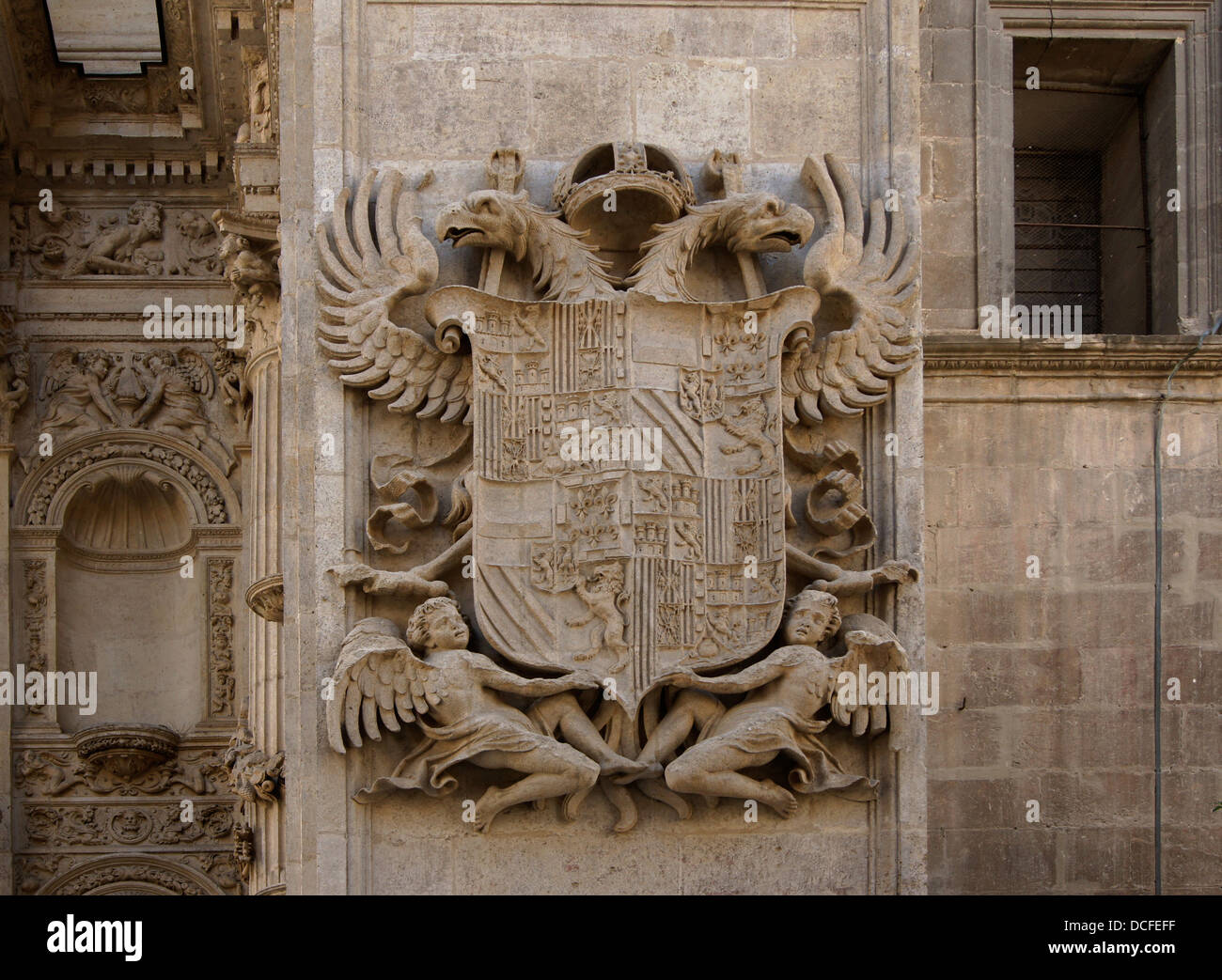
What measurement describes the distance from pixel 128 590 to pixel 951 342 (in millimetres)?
8226

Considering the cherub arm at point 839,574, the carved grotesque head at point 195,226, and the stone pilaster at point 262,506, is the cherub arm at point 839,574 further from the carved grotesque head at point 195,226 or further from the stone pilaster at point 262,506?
the carved grotesque head at point 195,226

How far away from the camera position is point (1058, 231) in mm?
20469

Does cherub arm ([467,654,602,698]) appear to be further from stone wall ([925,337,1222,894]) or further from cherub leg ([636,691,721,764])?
stone wall ([925,337,1222,894])

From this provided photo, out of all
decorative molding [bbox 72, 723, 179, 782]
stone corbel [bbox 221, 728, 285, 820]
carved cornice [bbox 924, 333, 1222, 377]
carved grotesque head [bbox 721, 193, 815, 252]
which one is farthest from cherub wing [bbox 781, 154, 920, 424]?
decorative molding [bbox 72, 723, 179, 782]

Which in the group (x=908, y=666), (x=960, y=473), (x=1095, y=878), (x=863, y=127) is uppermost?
(x=863, y=127)

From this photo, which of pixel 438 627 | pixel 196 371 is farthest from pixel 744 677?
pixel 196 371

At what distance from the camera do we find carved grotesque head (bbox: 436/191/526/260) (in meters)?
16.3

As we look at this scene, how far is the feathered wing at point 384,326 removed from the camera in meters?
16.3

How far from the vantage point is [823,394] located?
16.5 m

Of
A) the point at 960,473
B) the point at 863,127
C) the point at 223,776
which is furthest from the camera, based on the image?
the point at 223,776

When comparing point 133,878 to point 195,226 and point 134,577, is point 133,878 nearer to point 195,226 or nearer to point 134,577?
point 134,577

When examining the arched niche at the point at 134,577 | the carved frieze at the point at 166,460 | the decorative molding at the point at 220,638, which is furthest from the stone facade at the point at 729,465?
the carved frieze at the point at 166,460
